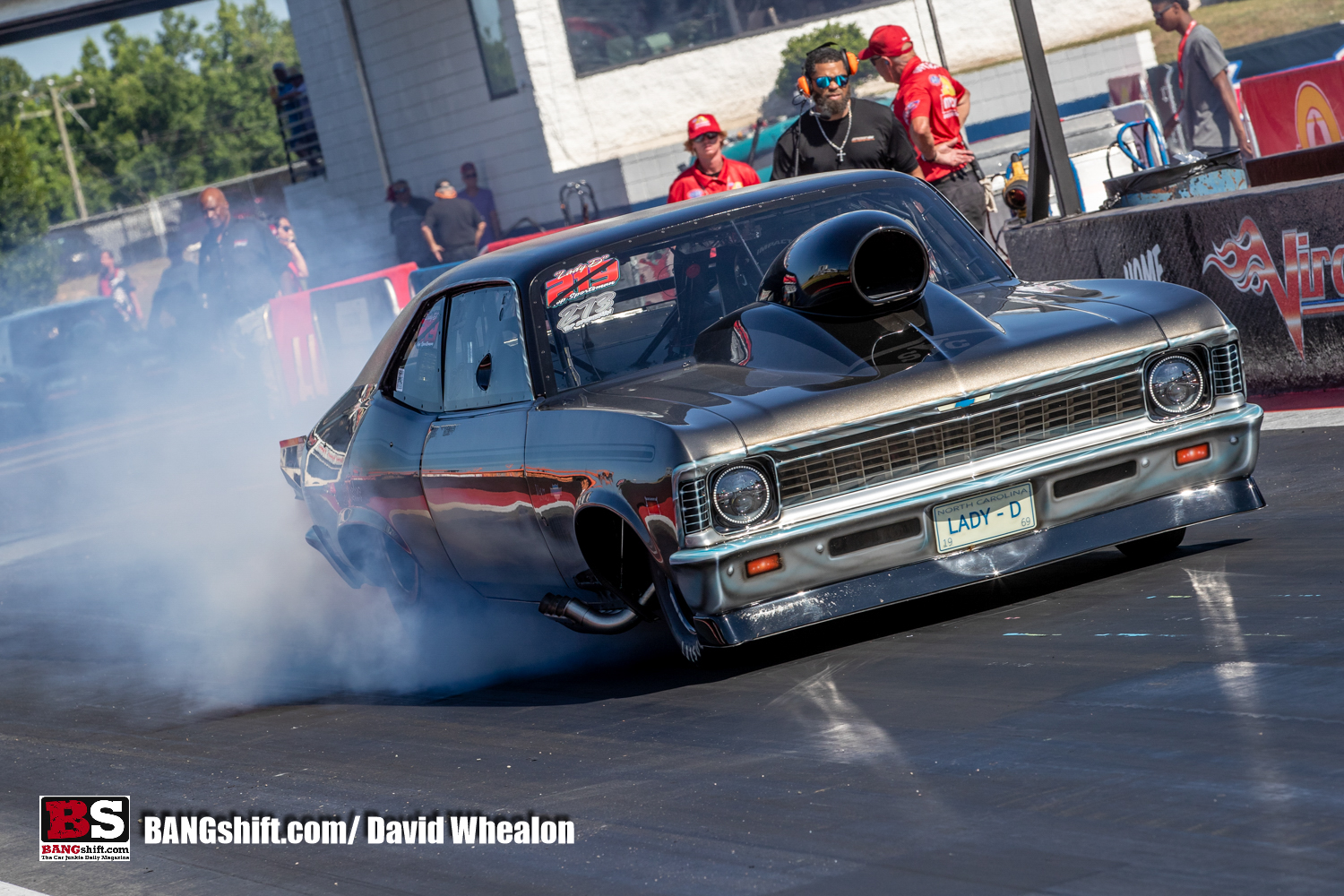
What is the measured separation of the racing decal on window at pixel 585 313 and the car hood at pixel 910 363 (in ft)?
0.94

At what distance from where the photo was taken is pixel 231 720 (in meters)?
6.27

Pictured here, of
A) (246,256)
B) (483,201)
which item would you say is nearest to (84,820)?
(246,256)

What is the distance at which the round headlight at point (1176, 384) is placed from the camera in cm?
521

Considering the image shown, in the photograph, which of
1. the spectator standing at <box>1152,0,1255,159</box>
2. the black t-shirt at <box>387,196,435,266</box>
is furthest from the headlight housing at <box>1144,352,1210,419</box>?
the black t-shirt at <box>387,196,435,266</box>

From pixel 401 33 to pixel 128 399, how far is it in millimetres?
8411

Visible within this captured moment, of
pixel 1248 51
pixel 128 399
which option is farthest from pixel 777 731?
pixel 128 399

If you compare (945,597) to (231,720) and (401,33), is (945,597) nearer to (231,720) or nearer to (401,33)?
(231,720)

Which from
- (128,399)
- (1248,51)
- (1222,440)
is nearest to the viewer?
(1222,440)

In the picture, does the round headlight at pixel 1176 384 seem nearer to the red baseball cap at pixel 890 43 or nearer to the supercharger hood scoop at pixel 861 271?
the supercharger hood scoop at pixel 861 271

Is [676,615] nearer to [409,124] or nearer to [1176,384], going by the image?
[1176,384]

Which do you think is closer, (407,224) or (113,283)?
(407,224)

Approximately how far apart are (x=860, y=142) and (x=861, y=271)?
13.9 feet

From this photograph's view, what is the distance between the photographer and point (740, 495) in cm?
482

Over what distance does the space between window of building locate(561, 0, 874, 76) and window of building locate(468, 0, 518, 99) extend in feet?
4.08
